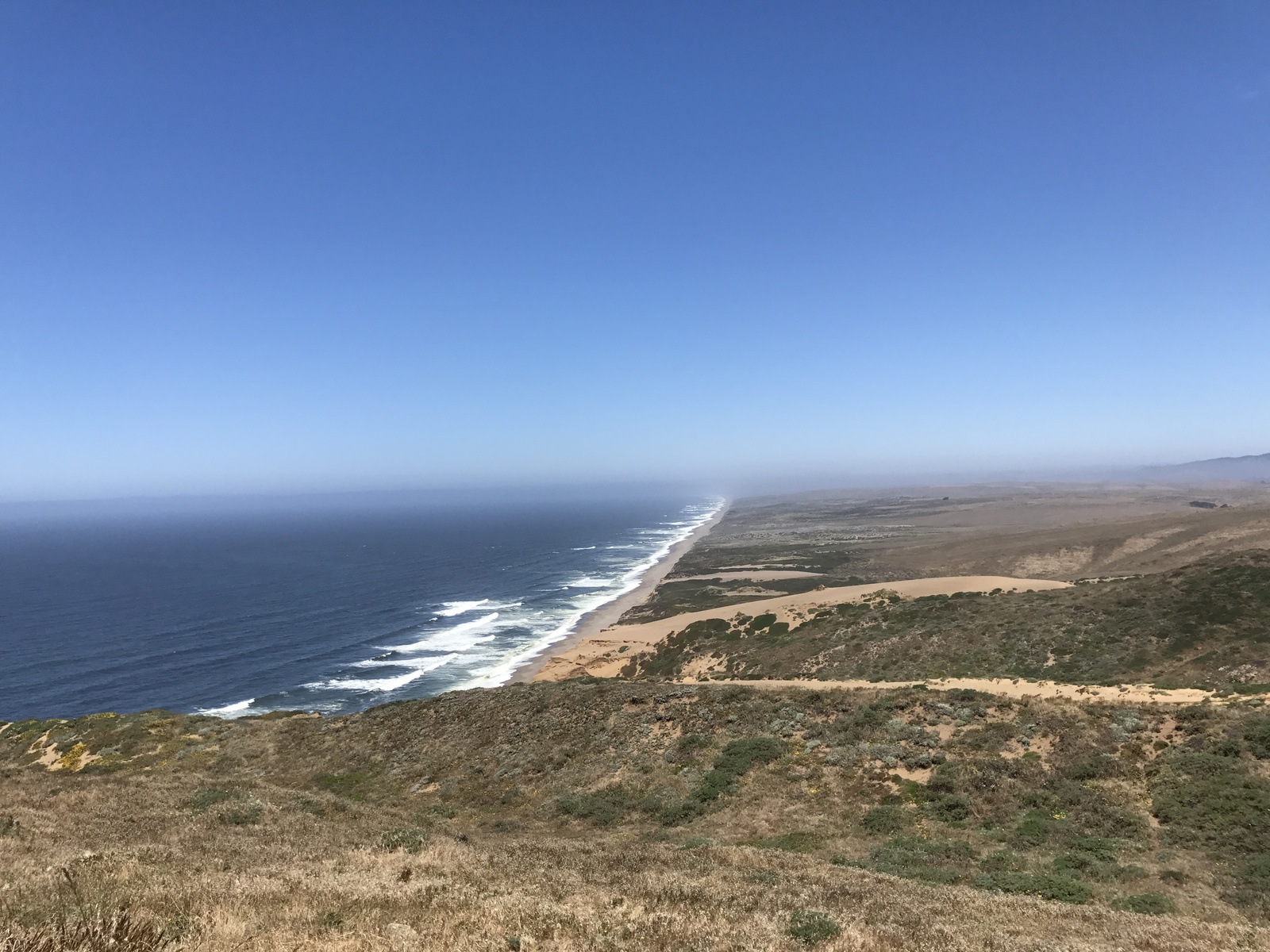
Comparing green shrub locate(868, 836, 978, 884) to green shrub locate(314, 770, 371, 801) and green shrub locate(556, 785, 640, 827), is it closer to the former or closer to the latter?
green shrub locate(556, 785, 640, 827)

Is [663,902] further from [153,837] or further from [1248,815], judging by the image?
A: [1248,815]

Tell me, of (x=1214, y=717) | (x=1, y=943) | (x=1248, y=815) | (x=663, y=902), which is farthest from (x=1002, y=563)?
(x=1, y=943)

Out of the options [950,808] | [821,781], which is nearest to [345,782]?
[821,781]

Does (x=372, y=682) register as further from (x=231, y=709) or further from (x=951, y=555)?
(x=951, y=555)

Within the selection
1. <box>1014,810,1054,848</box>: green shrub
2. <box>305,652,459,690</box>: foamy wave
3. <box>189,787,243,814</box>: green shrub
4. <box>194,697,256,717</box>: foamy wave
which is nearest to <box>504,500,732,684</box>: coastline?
<box>305,652,459,690</box>: foamy wave

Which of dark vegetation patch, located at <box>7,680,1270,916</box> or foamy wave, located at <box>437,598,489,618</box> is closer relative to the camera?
dark vegetation patch, located at <box>7,680,1270,916</box>
